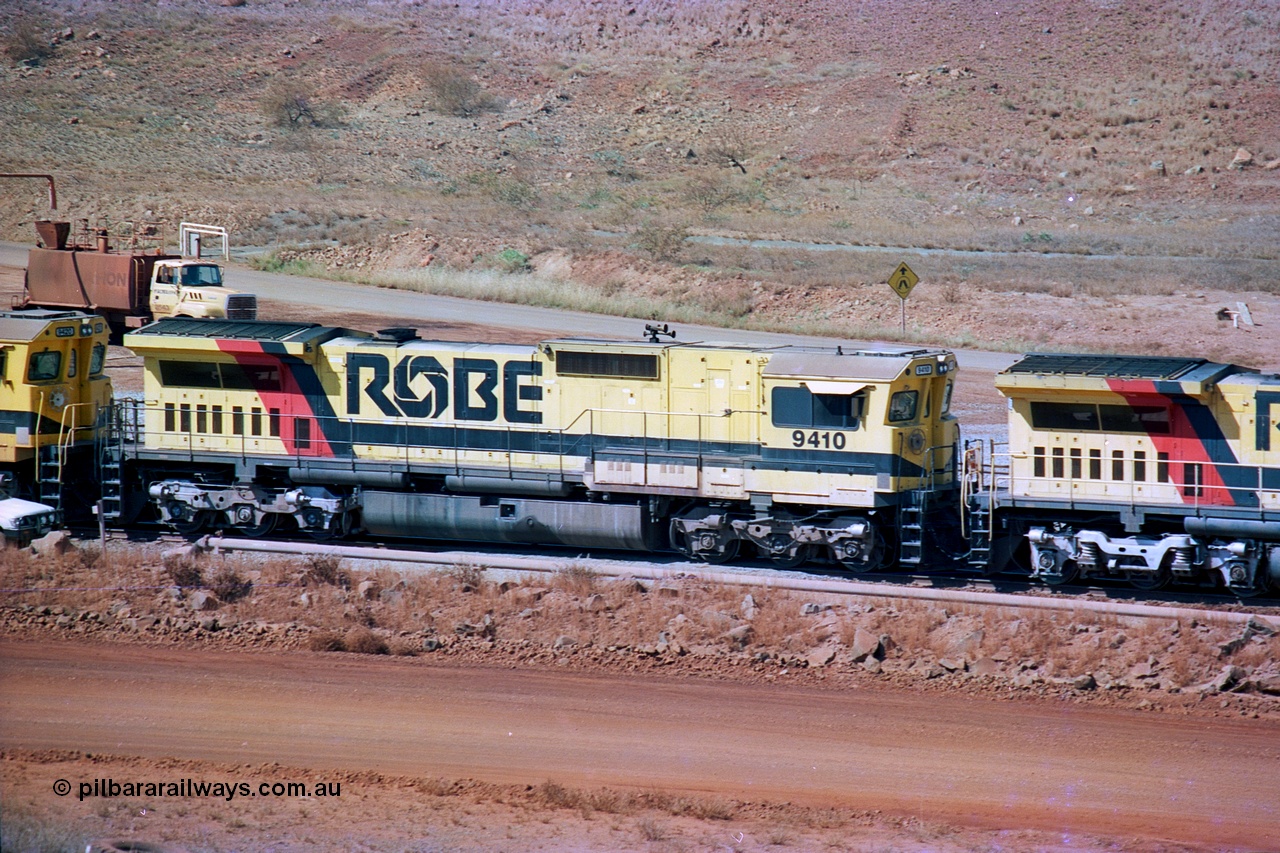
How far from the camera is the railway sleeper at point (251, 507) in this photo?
22.3 metres

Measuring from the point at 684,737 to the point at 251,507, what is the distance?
1081cm

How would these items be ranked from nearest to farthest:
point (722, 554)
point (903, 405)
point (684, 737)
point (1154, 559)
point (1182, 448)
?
point (684, 737) < point (1154, 559) < point (1182, 448) < point (903, 405) < point (722, 554)

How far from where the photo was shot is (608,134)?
80.8 metres

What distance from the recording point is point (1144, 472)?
63.3 feet

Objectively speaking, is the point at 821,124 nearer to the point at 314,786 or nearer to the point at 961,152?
the point at 961,152

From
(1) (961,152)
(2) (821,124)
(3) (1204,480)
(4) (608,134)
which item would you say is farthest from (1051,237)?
(3) (1204,480)

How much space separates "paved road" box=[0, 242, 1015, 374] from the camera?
41.4 metres

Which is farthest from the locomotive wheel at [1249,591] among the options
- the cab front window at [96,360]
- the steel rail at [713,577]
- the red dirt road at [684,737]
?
the cab front window at [96,360]

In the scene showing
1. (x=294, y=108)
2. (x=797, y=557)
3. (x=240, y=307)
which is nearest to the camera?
(x=797, y=557)

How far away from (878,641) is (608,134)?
67052mm

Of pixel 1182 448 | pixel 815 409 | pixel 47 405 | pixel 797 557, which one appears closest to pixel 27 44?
pixel 47 405

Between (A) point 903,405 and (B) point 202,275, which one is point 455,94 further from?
(A) point 903,405

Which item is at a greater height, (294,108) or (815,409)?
(294,108)

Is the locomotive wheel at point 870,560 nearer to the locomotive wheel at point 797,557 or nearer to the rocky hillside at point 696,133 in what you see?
the locomotive wheel at point 797,557
